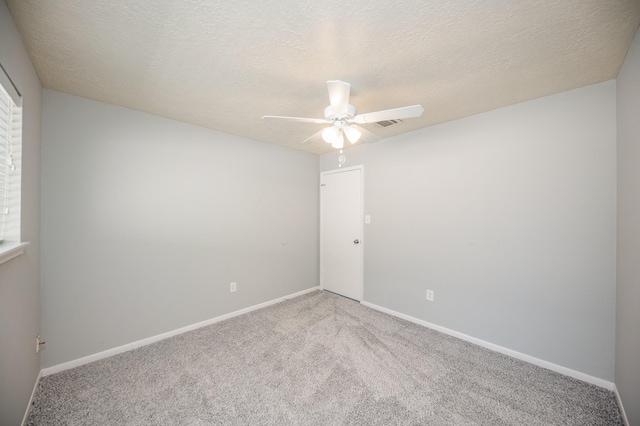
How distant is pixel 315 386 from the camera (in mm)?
1784

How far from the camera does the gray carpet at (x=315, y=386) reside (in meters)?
1.52

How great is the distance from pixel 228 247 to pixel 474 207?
2.88 m

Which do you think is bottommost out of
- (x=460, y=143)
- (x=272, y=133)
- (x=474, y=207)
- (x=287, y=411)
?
(x=287, y=411)

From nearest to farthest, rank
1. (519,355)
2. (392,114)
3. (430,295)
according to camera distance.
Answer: (392,114), (519,355), (430,295)

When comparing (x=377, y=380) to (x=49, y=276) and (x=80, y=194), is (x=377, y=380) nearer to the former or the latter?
Answer: (x=49, y=276)

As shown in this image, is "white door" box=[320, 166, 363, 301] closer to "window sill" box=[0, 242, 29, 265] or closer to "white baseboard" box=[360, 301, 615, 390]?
"white baseboard" box=[360, 301, 615, 390]

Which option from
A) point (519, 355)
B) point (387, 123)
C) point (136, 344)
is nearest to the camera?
point (519, 355)

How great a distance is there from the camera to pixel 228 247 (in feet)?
9.66

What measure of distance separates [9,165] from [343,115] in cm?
212

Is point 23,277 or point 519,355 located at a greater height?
point 23,277

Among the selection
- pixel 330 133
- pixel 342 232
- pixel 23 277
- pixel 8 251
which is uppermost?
pixel 330 133

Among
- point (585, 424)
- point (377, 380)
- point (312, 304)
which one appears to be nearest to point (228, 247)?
point (312, 304)

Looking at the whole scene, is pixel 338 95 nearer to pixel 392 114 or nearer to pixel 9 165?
pixel 392 114

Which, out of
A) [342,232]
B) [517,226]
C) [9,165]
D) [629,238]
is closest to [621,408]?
[629,238]
